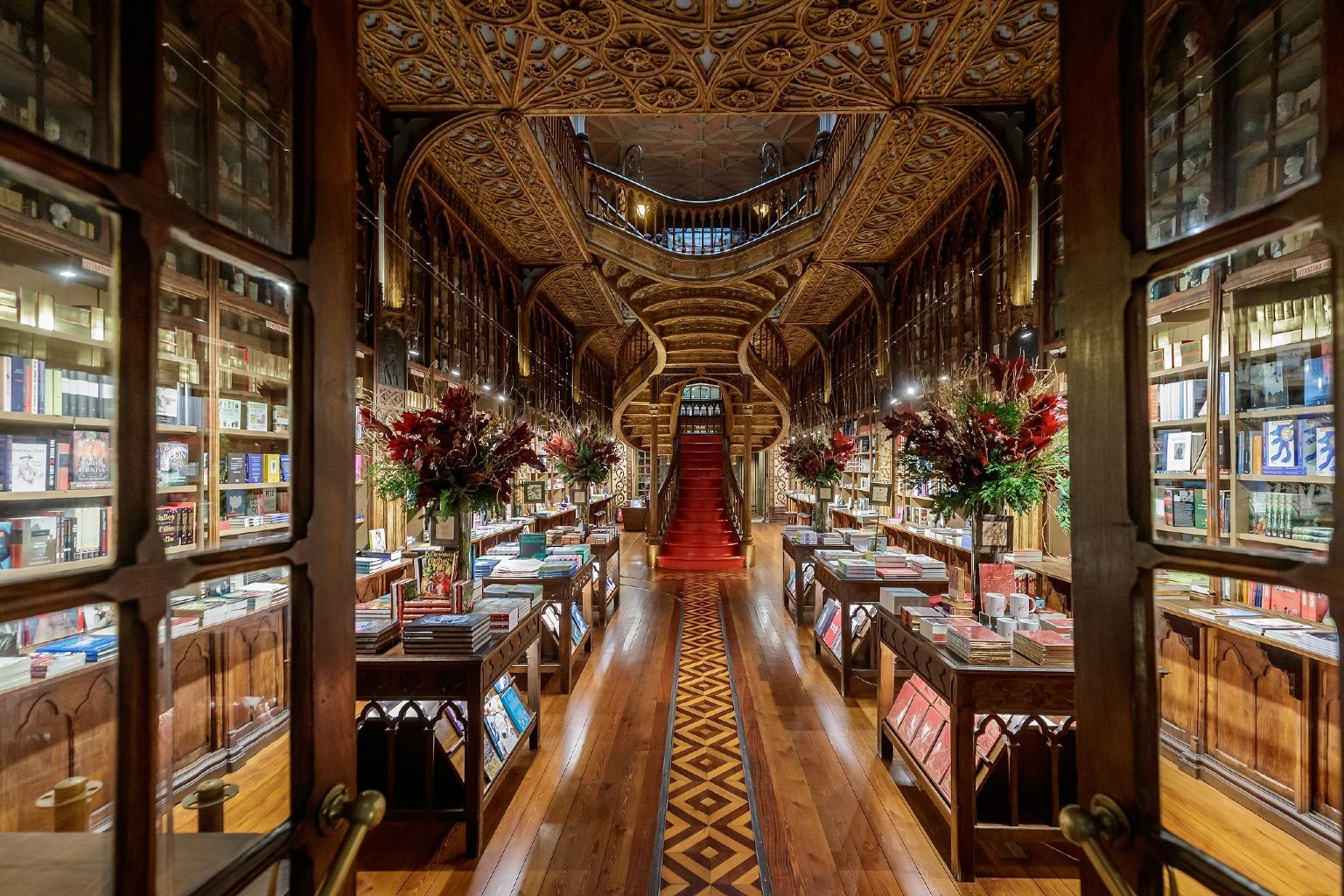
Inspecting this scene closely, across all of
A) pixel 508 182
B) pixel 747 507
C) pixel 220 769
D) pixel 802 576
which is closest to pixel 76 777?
pixel 220 769

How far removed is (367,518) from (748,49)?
4.81m

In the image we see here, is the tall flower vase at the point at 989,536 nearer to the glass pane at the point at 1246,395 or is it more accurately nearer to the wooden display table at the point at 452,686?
the glass pane at the point at 1246,395

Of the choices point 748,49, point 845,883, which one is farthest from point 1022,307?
point 845,883

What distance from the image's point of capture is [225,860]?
838mm

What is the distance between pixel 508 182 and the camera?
6.78 m

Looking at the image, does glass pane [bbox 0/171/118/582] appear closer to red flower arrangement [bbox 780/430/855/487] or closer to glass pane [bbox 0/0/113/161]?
glass pane [bbox 0/0/113/161]

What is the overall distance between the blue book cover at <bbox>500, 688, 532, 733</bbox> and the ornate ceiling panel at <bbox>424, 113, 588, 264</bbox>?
4647 mm

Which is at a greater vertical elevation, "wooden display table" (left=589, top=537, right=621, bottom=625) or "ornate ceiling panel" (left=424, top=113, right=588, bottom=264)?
"ornate ceiling panel" (left=424, top=113, right=588, bottom=264)

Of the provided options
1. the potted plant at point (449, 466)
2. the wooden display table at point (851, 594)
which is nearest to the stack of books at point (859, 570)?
the wooden display table at point (851, 594)

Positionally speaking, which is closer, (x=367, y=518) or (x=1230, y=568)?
(x=1230, y=568)

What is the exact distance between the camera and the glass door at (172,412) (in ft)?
2.32

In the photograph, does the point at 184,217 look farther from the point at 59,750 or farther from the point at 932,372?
the point at 932,372

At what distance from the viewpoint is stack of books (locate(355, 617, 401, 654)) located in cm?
269

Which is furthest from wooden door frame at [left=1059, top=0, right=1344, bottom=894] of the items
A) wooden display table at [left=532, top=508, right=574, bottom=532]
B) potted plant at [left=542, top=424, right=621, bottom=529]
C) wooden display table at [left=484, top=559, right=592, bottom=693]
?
wooden display table at [left=532, top=508, right=574, bottom=532]
